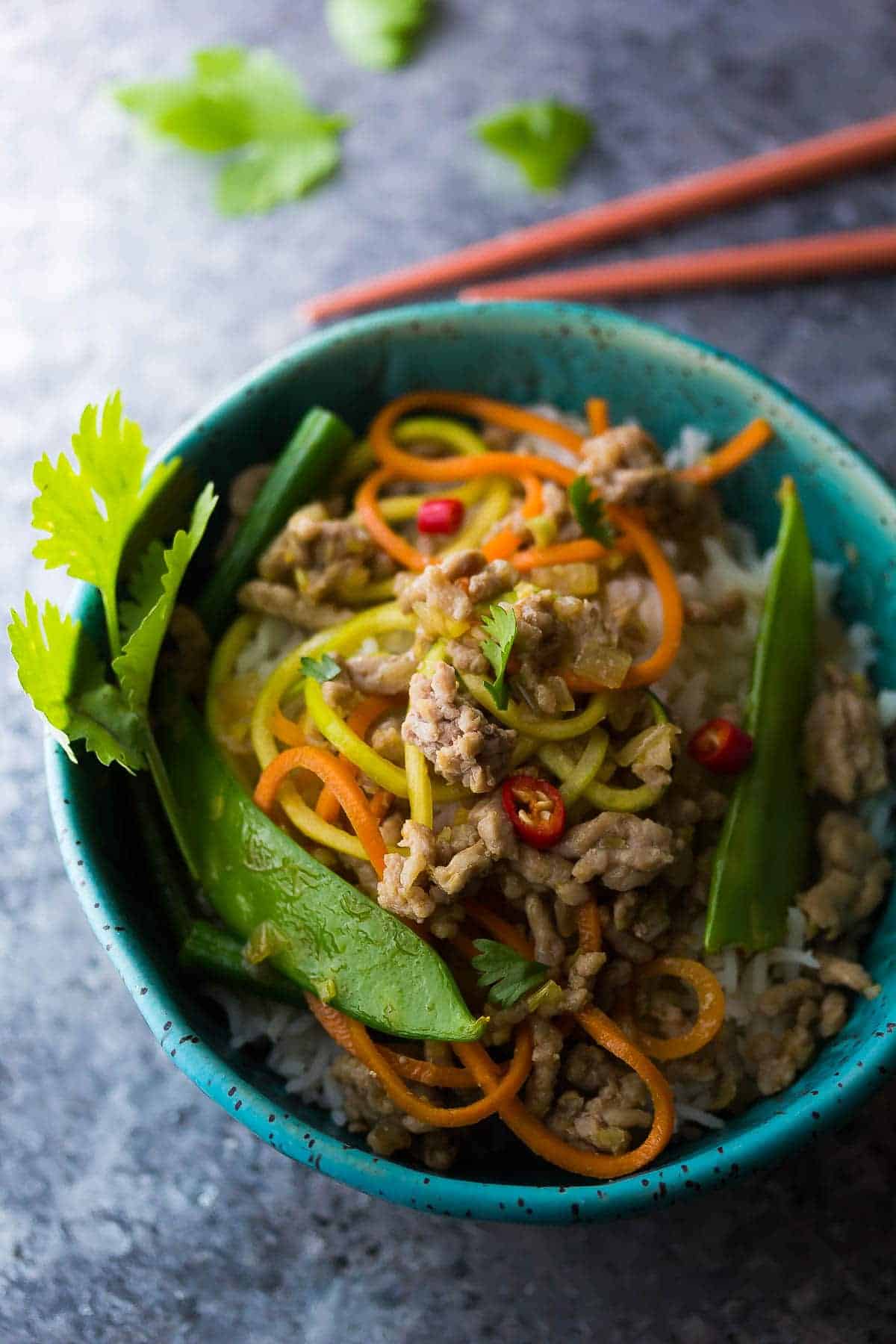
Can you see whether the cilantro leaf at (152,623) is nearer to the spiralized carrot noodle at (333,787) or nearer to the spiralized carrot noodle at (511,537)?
the spiralized carrot noodle at (333,787)

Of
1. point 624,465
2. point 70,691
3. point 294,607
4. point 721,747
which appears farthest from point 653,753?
point 70,691

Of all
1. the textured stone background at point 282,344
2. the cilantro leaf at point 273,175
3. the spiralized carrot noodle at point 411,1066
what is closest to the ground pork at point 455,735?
the spiralized carrot noodle at point 411,1066

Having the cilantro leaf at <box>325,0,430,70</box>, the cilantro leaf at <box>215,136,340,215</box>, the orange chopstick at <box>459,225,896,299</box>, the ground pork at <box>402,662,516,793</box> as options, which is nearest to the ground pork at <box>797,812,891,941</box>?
the ground pork at <box>402,662,516,793</box>

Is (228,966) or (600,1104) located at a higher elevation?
(228,966)

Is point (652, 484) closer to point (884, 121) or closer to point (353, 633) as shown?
point (353, 633)

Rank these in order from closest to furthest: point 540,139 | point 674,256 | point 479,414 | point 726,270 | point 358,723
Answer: point 358,723
point 479,414
point 726,270
point 674,256
point 540,139

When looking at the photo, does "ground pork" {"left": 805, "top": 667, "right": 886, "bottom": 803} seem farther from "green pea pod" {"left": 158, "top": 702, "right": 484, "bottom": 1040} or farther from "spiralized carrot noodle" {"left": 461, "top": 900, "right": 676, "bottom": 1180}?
"green pea pod" {"left": 158, "top": 702, "right": 484, "bottom": 1040}

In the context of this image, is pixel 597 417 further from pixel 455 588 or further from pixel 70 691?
pixel 70 691
